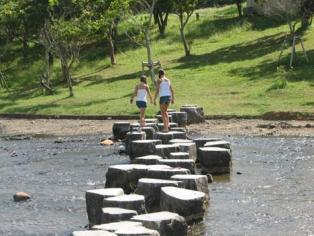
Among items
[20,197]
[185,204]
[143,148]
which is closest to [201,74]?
[143,148]

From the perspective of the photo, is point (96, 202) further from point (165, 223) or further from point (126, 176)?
point (126, 176)

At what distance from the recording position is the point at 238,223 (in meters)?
13.3

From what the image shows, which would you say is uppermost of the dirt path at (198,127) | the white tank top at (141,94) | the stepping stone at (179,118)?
the white tank top at (141,94)

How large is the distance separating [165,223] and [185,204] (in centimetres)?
161

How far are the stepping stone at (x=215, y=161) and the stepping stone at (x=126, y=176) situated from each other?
343 centimetres

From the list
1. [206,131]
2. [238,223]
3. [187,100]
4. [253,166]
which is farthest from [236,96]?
[238,223]

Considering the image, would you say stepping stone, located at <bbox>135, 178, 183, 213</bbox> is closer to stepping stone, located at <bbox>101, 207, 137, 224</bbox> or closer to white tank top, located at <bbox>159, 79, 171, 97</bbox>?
stepping stone, located at <bbox>101, 207, 137, 224</bbox>

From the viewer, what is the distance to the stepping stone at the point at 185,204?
1331 centimetres

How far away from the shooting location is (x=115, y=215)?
1214 centimetres

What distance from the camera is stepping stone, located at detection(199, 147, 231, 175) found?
19344 mm

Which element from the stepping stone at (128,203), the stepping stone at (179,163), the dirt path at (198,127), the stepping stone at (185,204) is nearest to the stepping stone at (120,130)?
the dirt path at (198,127)

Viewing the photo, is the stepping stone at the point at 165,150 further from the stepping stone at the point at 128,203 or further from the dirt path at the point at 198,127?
the dirt path at the point at 198,127

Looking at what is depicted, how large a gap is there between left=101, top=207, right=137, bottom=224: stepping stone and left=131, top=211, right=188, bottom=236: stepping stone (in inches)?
12.8

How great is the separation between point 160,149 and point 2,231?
699 cm
